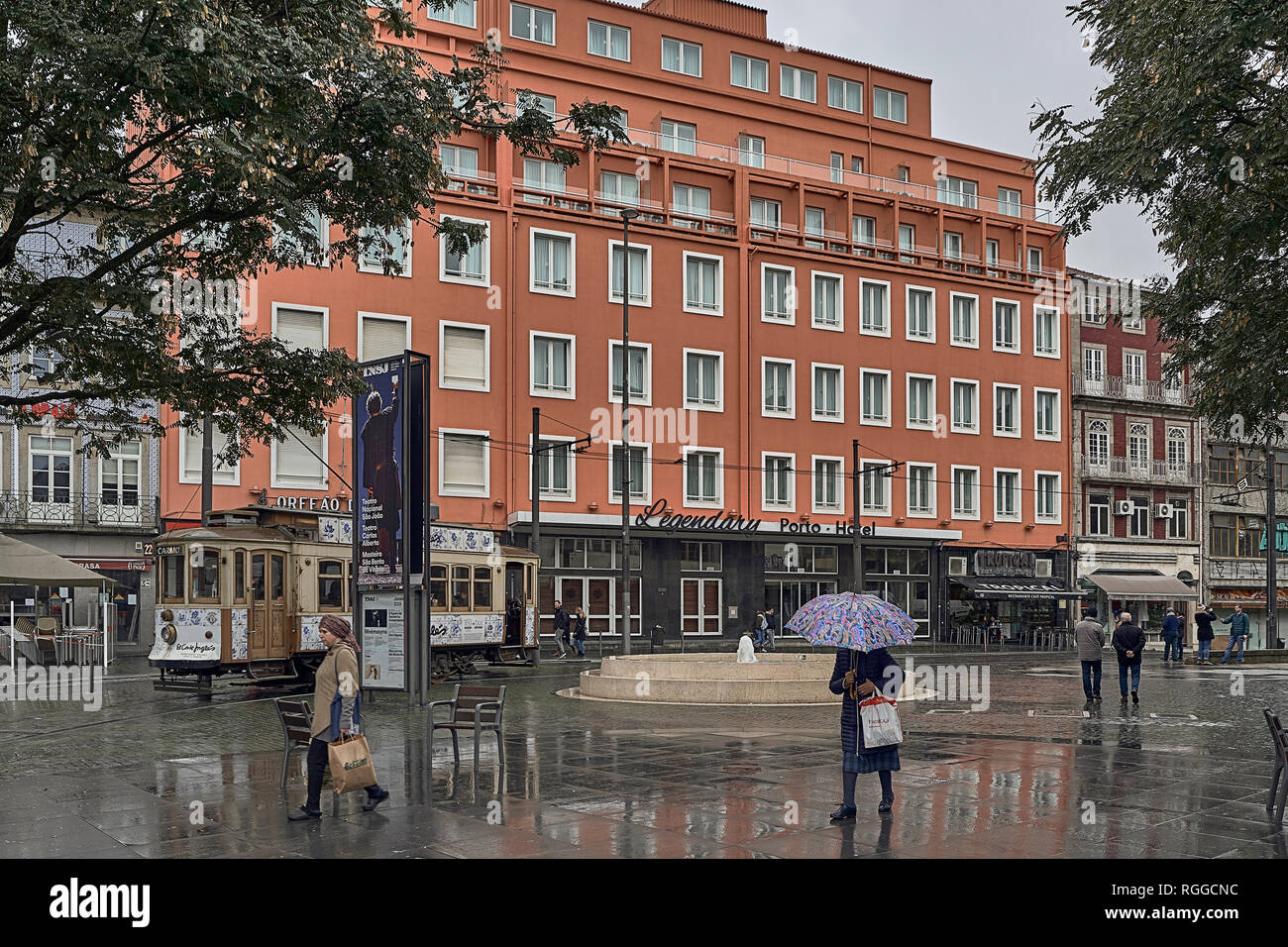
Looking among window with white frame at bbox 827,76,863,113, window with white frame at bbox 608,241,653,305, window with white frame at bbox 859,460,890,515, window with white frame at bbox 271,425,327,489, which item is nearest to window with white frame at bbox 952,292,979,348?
window with white frame at bbox 859,460,890,515

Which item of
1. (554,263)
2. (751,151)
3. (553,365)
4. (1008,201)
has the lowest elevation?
(553,365)

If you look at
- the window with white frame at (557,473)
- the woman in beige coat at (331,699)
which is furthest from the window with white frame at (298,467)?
the woman in beige coat at (331,699)

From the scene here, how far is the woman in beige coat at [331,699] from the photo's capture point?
10680 mm

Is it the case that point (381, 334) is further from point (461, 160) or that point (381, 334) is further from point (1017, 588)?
point (1017, 588)

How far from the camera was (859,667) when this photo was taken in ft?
35.1

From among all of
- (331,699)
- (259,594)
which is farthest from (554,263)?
(331,699)

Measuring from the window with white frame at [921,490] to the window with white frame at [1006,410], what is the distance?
171 inches

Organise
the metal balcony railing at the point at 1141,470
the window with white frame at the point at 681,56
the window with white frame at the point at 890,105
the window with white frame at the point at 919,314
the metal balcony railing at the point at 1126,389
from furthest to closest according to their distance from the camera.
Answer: the metal balcony railing at the point at 1126,389, the metal balcony railing at the point at 1141,470, the window with white frame at the point at 890,105, the window with white frame at the point at 919,314, the window with white frame at the point at 681,56

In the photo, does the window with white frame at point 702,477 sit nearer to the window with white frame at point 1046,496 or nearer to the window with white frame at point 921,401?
the window with white frame at point 921,401

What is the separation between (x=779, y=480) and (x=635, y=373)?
24.3ft

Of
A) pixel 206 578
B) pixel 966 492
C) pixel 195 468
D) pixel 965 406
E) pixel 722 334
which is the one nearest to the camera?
pixel 206 578

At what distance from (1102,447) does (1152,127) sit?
49.4 metres

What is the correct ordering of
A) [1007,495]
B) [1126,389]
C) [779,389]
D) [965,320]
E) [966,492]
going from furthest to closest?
[1126,389]
[1007,495]
[965,320]
[966,492]
[779,389]

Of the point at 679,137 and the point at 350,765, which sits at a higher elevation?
the point at 679,137
